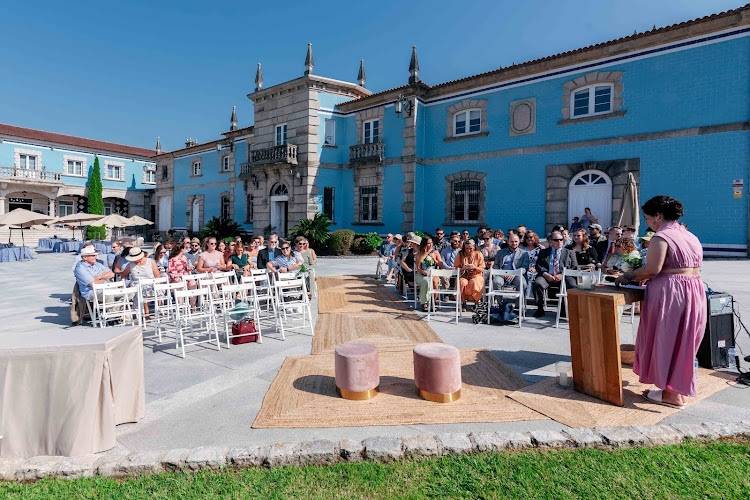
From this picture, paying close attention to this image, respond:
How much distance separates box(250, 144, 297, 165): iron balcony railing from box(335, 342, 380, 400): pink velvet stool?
724 inches

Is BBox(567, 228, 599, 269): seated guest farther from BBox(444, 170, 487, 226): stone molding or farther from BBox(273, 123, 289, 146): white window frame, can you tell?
BBox(273, 123, 289, 146): white window frame

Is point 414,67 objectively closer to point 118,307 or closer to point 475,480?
point 118,307

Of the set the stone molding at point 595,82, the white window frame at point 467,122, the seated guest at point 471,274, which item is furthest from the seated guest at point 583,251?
the white window frame at point 467,122

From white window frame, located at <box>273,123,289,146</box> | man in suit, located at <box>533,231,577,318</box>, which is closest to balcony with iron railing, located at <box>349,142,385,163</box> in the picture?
white window frame, located at <box>273,123,289,146</box>

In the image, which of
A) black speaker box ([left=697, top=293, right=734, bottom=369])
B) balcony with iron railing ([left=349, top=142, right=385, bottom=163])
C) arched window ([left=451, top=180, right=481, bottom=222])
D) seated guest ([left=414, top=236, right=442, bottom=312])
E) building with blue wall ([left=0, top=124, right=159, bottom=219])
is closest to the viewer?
black speaker box ([left=697, top=293, right=734, bottom=369])

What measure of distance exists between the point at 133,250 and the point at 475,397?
6473mm

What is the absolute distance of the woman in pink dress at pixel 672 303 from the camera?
3711 millimetres

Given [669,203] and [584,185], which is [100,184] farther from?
[669,203]

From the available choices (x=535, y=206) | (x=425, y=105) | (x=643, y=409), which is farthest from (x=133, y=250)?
(x=425, y=105)

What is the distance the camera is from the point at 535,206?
1634cm

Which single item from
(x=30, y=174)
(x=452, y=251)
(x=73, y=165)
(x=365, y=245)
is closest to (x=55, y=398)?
(x=452, y=251)

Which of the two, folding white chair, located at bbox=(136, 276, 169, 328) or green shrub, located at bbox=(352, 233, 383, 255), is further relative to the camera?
green shrub, located at bbox=(352, 233, 383, 255)

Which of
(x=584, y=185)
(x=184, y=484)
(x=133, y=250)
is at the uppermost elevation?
(x=584, y=185)

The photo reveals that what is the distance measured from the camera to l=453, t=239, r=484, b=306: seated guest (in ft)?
26.0
